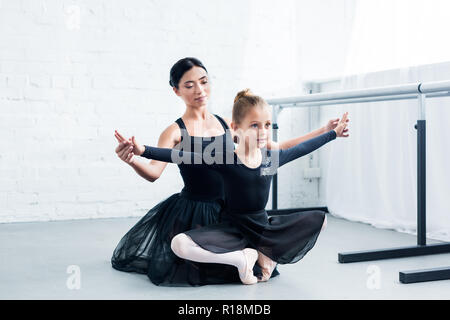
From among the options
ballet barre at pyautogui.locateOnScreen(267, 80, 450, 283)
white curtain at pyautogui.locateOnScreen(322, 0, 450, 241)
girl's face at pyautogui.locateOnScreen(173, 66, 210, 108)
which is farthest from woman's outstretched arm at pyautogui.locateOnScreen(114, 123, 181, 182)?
white curtain at pyautogui.locateOnScreen(322, 0, 450, 241)

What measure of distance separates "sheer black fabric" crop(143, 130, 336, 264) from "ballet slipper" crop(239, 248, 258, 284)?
0.9 inches

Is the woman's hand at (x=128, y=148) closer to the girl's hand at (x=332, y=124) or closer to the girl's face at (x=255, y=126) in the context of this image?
the girl's face at (x=255, y=126)

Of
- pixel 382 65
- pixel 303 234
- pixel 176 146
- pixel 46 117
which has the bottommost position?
pixel 303 234

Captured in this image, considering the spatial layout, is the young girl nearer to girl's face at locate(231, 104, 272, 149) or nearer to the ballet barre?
girl's face at locate(231, 104, 272, 149)

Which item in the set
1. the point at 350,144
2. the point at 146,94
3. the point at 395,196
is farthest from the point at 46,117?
the point at 395,196

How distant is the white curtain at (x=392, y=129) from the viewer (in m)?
2.70

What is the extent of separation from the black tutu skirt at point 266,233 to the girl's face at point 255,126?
230 mm

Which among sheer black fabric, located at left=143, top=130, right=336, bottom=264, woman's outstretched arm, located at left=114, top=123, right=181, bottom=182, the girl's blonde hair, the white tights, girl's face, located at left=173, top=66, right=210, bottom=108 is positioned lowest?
the white tights

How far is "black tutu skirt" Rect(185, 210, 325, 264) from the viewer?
1819 millimetres
